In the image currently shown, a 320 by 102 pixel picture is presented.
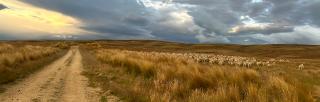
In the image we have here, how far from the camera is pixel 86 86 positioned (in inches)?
588

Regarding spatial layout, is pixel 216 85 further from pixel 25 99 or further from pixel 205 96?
pixel 25 99

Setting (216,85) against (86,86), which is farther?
(86,86)

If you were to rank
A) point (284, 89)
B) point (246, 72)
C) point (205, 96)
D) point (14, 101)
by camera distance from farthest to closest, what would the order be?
point (246, 72)
point (14, 101)
point (205, 96)
point (284, 89)

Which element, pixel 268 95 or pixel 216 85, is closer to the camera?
pixel 268 95

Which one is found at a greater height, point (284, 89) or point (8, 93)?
point (284, 89)

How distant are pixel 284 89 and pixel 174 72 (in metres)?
6.63

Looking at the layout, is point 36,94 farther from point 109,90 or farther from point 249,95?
point 249,95

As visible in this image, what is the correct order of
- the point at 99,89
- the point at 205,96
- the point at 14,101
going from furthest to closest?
1. the point at 99,89
2. the point at 14,101
3. the point at 205,96

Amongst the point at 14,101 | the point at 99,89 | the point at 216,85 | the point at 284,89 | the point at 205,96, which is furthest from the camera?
the point at 99,89

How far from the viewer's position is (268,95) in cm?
927

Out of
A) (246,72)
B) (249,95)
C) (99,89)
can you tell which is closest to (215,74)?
(246,72)

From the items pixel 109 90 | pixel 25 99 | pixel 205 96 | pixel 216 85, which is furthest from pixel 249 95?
pixel 25 99

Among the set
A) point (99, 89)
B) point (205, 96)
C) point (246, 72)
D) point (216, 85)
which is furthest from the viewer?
point (99, 89)

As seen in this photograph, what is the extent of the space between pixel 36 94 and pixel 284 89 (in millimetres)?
7913
